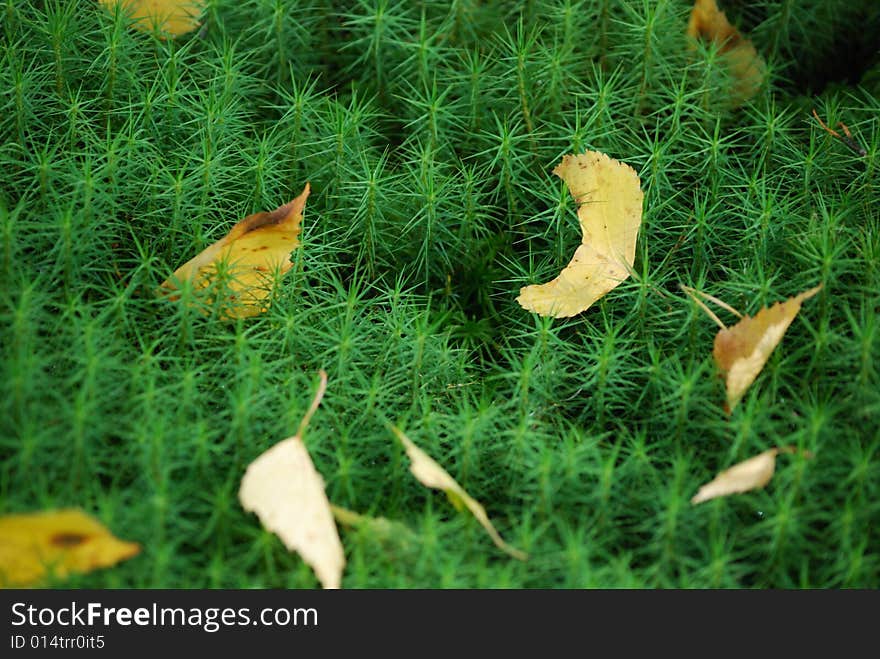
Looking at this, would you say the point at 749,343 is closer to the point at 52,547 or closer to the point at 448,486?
the point at 448,486

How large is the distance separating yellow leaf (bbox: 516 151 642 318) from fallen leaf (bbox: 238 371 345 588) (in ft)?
1.68

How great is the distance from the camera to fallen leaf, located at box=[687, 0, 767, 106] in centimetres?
204

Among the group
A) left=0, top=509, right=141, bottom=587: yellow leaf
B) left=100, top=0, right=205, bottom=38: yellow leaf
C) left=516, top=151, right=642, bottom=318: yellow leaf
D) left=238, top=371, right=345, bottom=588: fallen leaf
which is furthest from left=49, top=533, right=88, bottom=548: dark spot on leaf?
left=100, top=0, right=205, bottom=38: yellow leaf

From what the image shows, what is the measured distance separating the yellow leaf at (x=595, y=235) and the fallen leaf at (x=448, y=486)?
1.27ft

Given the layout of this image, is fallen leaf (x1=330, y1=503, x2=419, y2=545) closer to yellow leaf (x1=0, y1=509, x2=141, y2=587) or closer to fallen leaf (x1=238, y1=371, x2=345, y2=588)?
fallen leaf (x1=238, y1=371, x2=345, y2=588)

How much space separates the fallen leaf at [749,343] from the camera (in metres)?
1.51

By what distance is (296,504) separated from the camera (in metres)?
1.35

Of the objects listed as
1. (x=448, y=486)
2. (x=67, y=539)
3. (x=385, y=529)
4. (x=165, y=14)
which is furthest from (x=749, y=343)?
(x=165, y=14)

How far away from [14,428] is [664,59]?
1384 mm

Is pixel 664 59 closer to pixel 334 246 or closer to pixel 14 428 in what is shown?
pixel 334 246

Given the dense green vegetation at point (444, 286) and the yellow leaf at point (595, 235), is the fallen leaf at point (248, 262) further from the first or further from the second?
the yellow leaf at point (595, 235)

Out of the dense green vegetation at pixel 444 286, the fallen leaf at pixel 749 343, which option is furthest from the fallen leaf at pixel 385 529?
the fallen leaf at pixel 749 343

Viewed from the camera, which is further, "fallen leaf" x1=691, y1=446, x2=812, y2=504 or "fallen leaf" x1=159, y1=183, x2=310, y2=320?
"fallen leaf" x1=159, y1=183, x2=310, y2=320

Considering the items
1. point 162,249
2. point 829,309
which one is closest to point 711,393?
point 829,309
